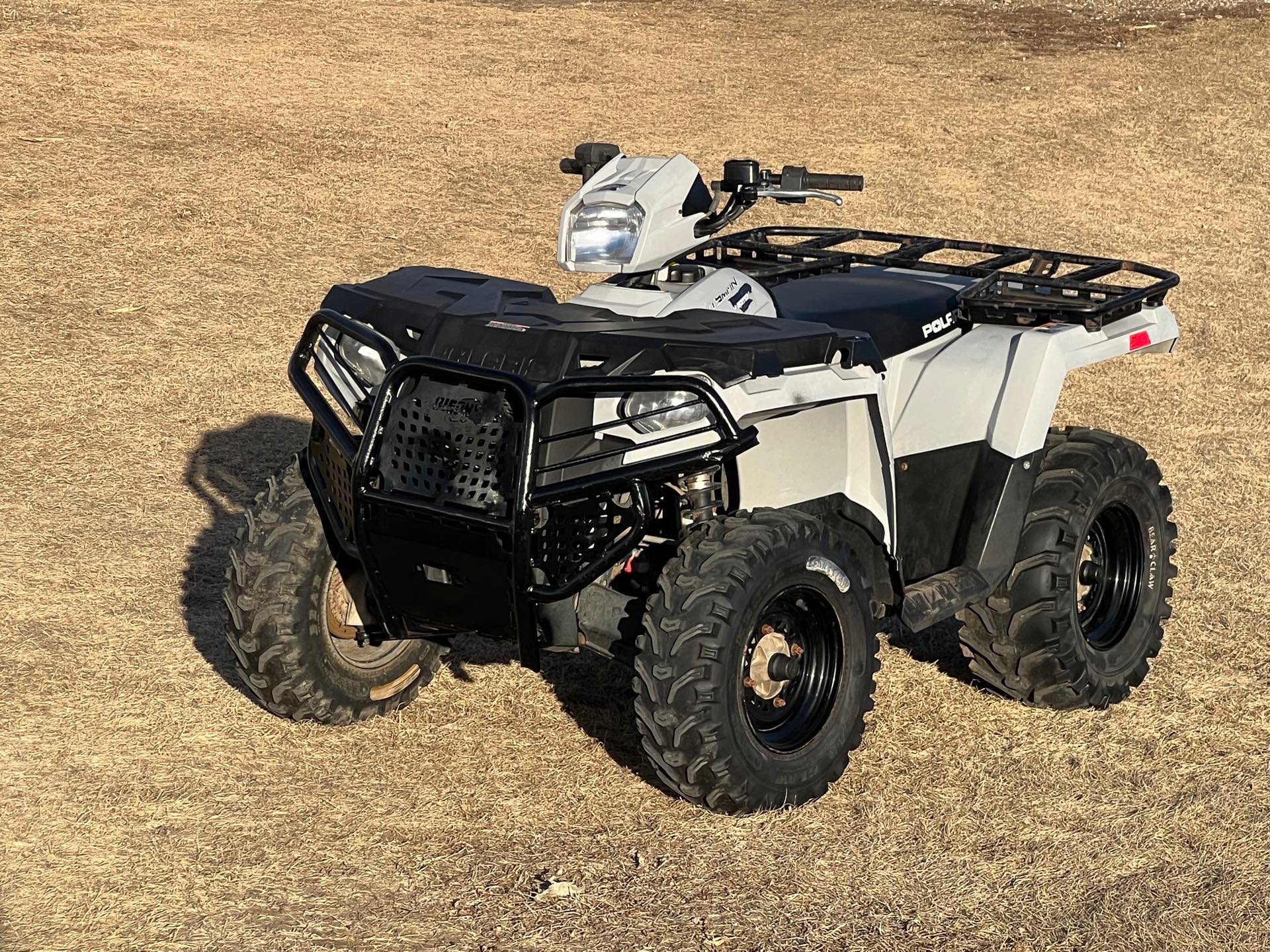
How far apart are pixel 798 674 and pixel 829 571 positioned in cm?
37

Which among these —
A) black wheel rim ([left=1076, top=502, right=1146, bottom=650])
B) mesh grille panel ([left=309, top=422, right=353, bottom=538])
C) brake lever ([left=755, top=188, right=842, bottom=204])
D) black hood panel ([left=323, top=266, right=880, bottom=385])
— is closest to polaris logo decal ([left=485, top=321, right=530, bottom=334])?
black hood panel ([left=323, top=266, right=880, bottom=385])

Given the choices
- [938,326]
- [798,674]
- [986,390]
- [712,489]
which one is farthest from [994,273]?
[798,674]

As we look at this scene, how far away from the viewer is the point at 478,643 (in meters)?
6.31

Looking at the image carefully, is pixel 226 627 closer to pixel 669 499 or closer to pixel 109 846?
pixel 109 846

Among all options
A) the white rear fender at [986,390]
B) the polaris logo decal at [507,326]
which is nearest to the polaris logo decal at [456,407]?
the polaris logo decal at [507,326]

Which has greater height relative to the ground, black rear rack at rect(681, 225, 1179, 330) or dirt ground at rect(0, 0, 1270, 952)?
black rear rack at rect(681, 225, 1179, 330)

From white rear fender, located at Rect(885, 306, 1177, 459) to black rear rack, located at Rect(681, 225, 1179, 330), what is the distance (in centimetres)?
9

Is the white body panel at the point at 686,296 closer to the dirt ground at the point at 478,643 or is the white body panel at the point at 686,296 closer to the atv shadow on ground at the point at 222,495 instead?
the dirt ground at the point at 478,643

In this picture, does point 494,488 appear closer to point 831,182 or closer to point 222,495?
point 831,182

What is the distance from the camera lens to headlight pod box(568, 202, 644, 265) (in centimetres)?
496

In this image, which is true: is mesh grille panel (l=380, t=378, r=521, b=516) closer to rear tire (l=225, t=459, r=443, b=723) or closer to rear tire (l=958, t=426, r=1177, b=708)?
rear tire (l=225, t=459, r=443, b=723)

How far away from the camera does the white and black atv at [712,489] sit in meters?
4.46

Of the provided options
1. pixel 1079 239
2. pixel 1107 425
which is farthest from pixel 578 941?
pixel 1079 239

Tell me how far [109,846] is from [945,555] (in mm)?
2751
